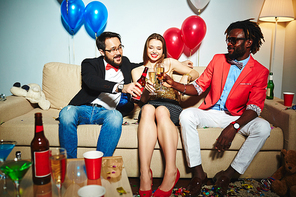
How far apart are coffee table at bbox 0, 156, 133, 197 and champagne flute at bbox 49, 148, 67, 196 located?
0.06 m

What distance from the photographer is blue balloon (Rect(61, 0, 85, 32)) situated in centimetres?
263

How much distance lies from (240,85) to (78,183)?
1.49 metres

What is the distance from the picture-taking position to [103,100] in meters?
2.21

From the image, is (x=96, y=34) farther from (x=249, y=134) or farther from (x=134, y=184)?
(x=249, y=134)

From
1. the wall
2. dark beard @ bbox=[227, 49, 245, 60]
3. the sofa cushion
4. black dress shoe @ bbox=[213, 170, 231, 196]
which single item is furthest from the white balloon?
black dress shoe @ bbox=[213, 170, 231, 196]

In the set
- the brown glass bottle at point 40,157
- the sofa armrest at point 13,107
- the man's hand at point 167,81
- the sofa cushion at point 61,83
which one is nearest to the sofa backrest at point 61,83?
the sofa cushion at point 61,83

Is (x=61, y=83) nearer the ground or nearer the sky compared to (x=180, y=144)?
nearer the sky

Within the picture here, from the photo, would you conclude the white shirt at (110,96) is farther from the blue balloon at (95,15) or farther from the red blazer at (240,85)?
the red blazer at (240,85)

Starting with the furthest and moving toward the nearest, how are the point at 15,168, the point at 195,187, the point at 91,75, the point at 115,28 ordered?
the point at 115,28 < the point at 91,75 < the point at 195,187 < the point at 15,168

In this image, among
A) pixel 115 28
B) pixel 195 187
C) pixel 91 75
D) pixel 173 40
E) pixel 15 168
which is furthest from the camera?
pixel 115 28

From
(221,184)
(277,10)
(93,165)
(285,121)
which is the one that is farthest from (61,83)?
(277,10)

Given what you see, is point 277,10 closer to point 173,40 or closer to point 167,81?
point 173,40

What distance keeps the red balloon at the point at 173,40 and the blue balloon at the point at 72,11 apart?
1006 millimetres

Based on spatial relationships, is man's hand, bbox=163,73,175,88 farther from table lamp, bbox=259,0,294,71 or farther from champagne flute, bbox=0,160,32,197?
table lamp, bbox=259,0,294,71
